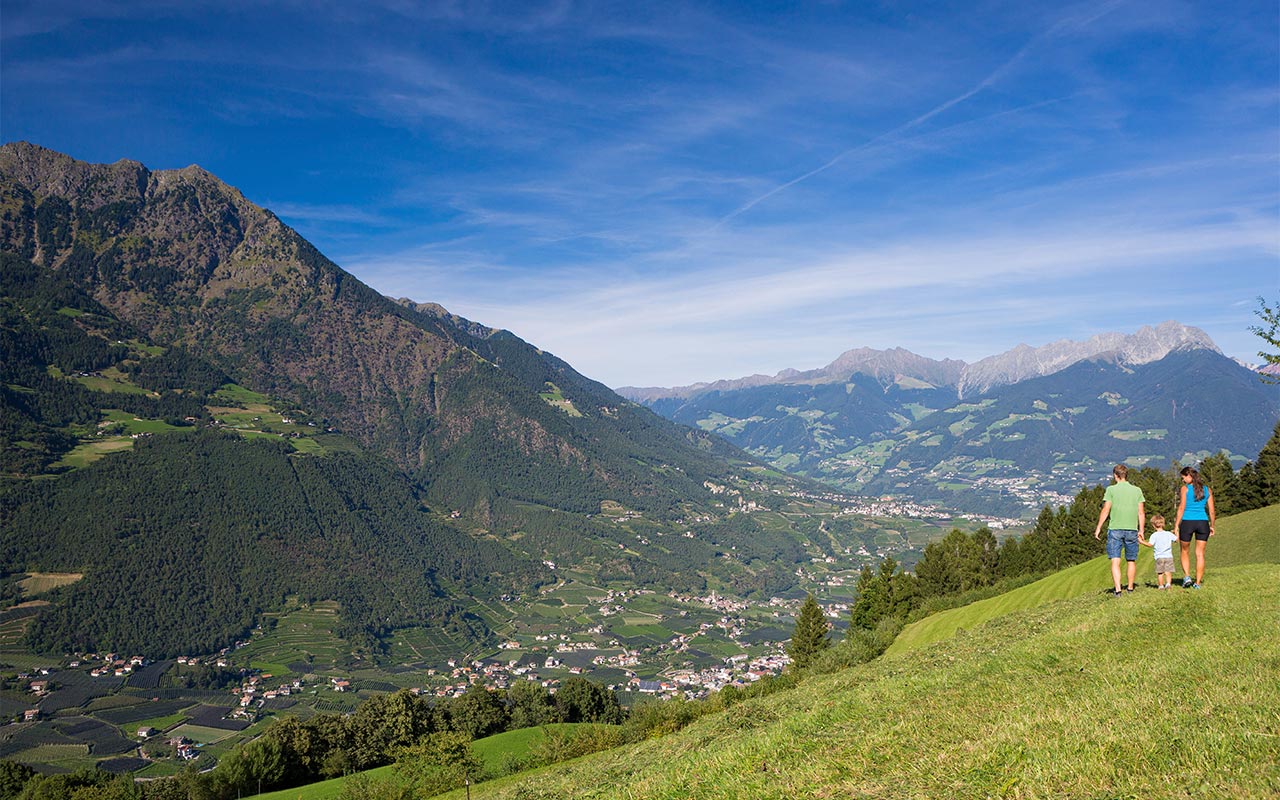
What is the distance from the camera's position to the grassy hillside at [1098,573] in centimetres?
3646

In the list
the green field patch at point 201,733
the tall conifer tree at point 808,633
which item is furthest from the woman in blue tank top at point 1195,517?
the green field patch at point 201,733

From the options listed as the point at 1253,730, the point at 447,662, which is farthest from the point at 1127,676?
the point at 447,662

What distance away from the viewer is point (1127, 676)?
1044 centimetres

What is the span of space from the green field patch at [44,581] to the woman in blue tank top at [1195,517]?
776ft

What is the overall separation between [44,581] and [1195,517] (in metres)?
243

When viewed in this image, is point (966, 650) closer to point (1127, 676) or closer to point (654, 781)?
point (1127, 676)

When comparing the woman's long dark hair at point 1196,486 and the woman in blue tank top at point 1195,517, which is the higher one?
the woman's long dark hair at point 1196,486

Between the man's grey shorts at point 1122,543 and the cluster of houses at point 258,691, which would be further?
the cluster of houses at point 258,691

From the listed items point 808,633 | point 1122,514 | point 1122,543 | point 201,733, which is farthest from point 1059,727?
point 201,733

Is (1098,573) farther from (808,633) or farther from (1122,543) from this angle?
(808,633)

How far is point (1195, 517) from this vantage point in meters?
18.8

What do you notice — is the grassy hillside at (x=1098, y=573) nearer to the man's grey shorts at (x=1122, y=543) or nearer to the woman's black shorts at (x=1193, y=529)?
the woman's black shorts at (x=1193, y=529)

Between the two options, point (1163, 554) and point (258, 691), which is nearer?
point (1163, 554)

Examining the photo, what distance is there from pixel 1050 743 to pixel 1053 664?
6.27 meters
